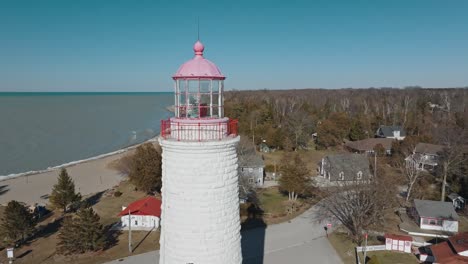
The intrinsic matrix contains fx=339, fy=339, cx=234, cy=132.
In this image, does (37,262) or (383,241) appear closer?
(37,262)

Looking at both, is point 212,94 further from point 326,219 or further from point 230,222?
point 326,219

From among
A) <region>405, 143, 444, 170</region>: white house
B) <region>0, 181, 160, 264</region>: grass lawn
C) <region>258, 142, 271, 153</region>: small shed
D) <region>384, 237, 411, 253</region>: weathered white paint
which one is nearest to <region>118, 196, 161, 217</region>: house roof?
<region>0, 181, 160, 264</region>: grass lawn

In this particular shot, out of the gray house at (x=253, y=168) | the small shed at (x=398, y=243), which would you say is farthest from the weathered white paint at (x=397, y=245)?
the gray house at (x=253, y=168)

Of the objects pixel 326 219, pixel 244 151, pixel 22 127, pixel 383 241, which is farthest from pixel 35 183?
pixel 22 127

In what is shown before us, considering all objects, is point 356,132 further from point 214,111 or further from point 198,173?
point 198,173

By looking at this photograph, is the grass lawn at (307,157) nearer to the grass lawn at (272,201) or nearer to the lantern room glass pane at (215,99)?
the grass lawn at (272,201)

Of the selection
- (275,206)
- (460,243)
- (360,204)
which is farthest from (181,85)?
(275,206)
